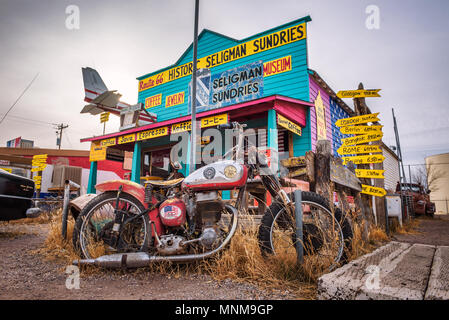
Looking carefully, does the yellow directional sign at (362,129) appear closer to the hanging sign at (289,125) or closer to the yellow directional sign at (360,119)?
the yellow directional sign at (360,119)

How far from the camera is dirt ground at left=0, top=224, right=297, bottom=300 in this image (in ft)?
6.83

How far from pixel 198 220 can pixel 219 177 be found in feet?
1.84

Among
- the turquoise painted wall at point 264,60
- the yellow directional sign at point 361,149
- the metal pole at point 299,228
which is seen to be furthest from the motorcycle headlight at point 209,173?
the turquoise painted wall at point 264,60

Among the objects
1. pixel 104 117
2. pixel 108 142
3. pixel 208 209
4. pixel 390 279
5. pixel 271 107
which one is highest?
pixel 104 117

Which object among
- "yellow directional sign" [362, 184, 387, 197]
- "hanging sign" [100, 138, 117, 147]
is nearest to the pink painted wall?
"yellow directional sign" [362, 184, 387, 197]

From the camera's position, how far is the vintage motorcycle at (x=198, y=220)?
2.48 m

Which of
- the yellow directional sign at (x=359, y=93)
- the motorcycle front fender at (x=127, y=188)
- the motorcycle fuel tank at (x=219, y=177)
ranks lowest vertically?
the motorcycle front fender at (x=127, y=188)

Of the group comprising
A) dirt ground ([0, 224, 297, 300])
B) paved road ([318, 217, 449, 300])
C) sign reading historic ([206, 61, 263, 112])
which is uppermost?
sign reading historic ([206, 61, 263, 112])

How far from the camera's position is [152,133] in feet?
31.2

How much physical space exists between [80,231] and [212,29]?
10.3 m

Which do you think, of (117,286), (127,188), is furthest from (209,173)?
(117,286)

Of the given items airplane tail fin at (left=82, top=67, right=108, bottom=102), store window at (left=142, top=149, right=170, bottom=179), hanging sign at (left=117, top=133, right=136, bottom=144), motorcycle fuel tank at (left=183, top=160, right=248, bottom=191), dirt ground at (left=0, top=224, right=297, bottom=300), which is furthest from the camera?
airplane tail fin at (left=82, top=67, right=108, bottom=102)

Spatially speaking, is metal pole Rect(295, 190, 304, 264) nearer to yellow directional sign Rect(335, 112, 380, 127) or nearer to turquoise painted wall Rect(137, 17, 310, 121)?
yellow directional sign Rect(335, 112, 380, 127)

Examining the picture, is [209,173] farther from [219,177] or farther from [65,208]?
[65,208]
